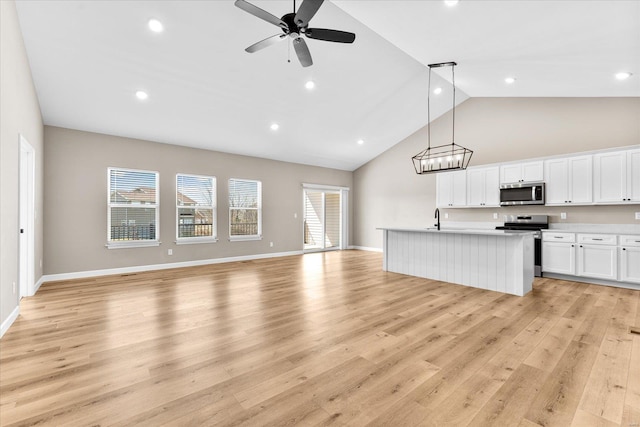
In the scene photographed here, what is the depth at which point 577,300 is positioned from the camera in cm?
398

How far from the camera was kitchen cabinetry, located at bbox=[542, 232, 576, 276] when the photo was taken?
16.6 feet

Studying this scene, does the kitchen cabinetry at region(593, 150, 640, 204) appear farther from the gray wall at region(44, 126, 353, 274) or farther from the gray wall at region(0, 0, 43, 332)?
the gray wall at region(0, 0, 43, 332)

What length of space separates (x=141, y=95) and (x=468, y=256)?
5925 millimetres

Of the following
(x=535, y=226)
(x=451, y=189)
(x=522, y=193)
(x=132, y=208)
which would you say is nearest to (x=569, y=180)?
(x=522, y=193)

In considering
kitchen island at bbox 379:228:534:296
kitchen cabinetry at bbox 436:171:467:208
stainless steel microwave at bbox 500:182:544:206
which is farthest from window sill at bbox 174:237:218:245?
stainless steel microwave at bbox 500:182:544:206

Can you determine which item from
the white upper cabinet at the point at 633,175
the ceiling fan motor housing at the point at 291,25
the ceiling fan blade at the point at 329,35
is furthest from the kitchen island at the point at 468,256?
the ceiling fan motor housing at the point at 291,25

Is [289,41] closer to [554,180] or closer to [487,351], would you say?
[487,351]

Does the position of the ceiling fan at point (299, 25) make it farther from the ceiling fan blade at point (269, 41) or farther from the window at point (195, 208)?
the window at point (195, 208)

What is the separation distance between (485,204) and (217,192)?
6.11m

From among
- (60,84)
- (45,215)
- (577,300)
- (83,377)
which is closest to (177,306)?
(83,377)

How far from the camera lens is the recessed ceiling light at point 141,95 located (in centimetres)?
475

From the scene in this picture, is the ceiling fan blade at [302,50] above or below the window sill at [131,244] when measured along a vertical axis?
above

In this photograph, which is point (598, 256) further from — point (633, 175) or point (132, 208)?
point (132, 208)

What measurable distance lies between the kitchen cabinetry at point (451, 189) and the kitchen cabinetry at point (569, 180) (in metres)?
1.57
